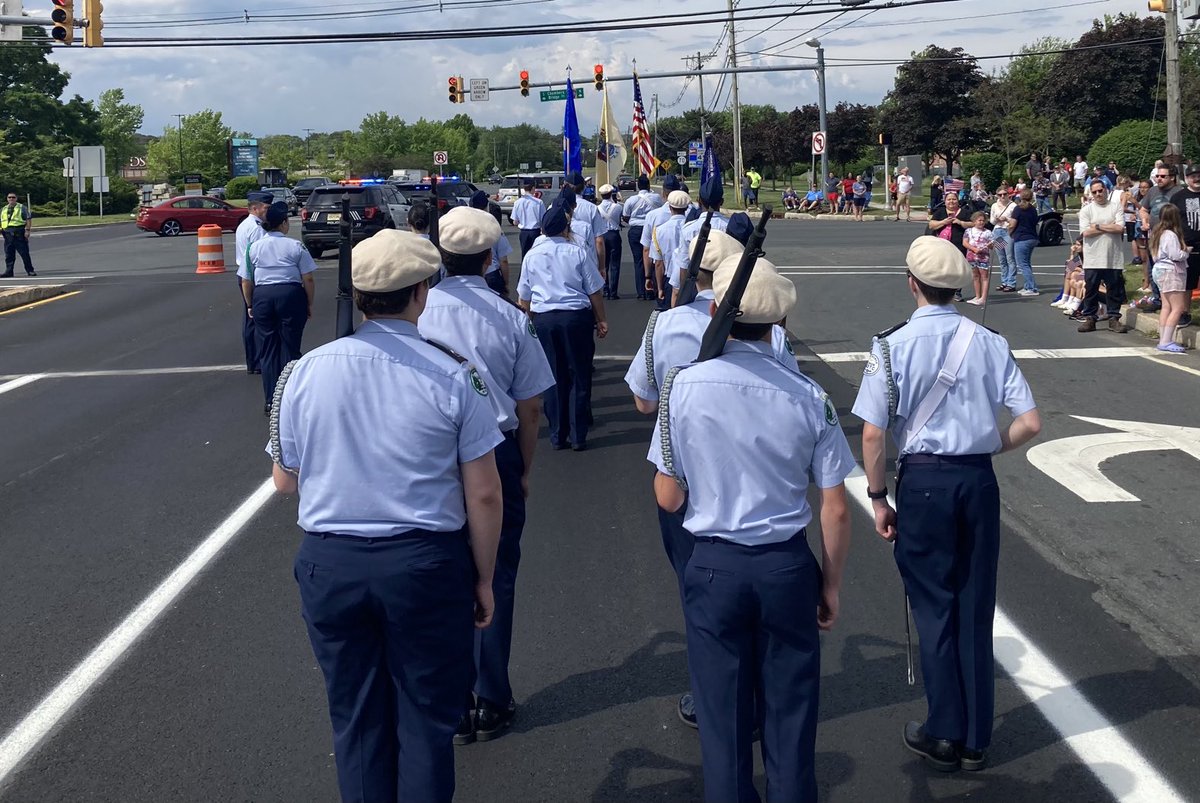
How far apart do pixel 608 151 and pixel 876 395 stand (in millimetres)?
22607

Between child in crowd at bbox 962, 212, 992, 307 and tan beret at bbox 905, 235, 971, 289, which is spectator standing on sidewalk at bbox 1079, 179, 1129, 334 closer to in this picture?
child in crowd at bbox 962, 212, 992, 307

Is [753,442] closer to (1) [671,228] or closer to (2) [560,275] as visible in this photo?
(2) [560,275]

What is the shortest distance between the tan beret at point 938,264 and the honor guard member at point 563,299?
14.9 feet

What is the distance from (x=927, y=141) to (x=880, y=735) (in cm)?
5513

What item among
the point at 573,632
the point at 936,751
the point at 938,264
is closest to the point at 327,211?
the point at 573,632

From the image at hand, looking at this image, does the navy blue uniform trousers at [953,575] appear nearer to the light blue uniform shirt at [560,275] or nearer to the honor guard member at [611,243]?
the light blue uniform shirt at [560,275]

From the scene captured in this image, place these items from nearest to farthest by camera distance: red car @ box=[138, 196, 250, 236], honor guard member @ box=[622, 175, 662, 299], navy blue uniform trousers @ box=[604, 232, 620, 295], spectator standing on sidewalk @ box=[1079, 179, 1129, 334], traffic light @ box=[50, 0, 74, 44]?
spectator standing on sidewalk @ box=[1079, 179, 1129, 334] → honor guard member @ box=[622, 175, 662, 299] → navy blue uniform trousers @ box=[604, 232, 620, 295] → traffic light @ box=[50, 0, 74, 44] → red car @ box=[138, 196, 250, 236]

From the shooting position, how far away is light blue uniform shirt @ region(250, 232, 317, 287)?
10.4 m

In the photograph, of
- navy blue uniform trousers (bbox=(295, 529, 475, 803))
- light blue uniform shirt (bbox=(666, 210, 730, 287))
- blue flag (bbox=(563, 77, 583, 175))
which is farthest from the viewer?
blue flag (bbox=(563, 77, 583, 175))

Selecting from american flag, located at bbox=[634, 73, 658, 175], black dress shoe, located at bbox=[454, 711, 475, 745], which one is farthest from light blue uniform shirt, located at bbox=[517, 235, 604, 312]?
american flag, located at bbox=[634, 73, 658, 175]

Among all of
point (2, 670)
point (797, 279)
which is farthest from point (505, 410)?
point (797, 279)

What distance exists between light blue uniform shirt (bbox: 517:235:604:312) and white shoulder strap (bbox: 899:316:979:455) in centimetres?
487

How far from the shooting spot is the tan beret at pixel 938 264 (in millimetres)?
4348

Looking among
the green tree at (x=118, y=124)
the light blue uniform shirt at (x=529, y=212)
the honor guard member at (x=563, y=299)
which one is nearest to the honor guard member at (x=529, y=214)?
the light blue uniform shirt at (x=529, y=212)
